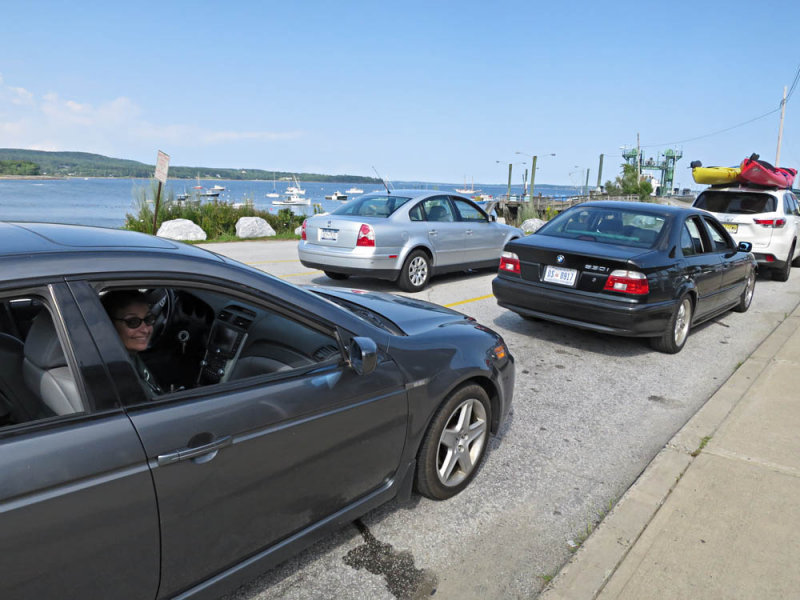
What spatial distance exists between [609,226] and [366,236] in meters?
3.67

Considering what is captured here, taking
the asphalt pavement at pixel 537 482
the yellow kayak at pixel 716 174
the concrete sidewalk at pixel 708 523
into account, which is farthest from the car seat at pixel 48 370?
the yellow kayak at pixel 716 174

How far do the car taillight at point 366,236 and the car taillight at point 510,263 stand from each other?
8.82ft

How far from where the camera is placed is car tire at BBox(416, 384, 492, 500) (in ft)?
9.64

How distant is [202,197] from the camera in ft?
60.1

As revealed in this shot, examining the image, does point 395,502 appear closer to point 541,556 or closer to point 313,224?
point 541,556

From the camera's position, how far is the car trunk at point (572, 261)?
5.60 m

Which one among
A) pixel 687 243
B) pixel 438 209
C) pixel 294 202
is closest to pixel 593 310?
pixel 687 243

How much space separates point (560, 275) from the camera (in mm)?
5898

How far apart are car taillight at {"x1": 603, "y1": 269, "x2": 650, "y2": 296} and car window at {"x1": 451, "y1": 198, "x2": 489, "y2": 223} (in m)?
4.85

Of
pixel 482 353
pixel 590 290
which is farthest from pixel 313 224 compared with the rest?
pixel 482 353

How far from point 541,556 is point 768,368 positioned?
407 centimetres

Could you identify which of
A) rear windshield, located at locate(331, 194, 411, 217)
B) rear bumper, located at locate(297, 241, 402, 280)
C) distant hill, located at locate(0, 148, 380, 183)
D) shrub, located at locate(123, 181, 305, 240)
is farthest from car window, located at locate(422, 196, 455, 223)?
distant hill, located at locate(0, 148, 380, 183)

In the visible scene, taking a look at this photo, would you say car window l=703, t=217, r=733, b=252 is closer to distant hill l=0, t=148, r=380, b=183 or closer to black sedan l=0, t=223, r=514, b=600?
black sedan l=0, t=223, r=514, b=600

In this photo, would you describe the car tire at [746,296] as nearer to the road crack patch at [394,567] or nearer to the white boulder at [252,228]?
the road crack patch at [394,567]
